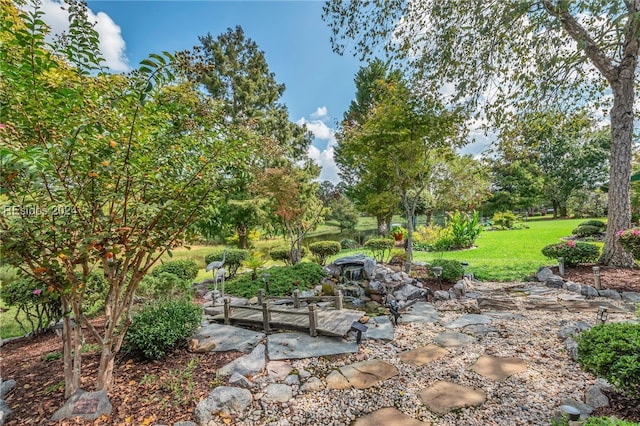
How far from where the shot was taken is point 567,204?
2311 cm

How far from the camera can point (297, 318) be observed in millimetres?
4430

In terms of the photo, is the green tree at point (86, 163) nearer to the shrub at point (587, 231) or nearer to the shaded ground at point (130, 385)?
the shaded ground at point (130, 385)

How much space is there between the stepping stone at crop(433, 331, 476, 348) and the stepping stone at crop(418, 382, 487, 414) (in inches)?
39.0

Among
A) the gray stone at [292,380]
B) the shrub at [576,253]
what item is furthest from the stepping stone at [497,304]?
the gray stone at [292,380]

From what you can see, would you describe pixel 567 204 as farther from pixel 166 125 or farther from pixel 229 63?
pixel 166 125

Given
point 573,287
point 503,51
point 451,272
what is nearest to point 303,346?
point 451,272

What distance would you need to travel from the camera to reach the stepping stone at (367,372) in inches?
110

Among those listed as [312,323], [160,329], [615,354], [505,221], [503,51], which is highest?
[503,51]

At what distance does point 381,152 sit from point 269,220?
8738 mm

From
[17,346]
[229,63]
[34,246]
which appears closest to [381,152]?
[34,246]

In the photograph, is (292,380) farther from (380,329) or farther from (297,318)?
(380,329)

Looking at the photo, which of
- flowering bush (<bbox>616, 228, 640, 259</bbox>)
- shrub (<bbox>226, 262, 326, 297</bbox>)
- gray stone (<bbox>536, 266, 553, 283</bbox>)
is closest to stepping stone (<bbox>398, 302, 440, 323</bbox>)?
shrub (<bbox>226, 262, 326, 297</bbox>)

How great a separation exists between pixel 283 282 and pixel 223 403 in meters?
4.39

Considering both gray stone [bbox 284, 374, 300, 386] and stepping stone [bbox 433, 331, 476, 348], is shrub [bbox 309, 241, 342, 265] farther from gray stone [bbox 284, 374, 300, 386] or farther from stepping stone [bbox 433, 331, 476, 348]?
gray stone [bbox 284, 374, 300, 386]
